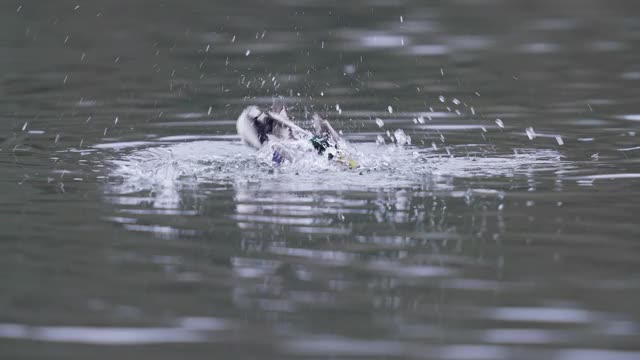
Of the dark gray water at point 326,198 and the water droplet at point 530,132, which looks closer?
the dark gray water at point 326,198

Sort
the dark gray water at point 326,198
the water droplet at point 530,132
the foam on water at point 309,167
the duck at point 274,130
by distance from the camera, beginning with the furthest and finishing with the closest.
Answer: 1. the water droplet at point 530,132
2. the duck at point 274,130
3. the foam on water at point 309,167
4. the dark gray water at point 326,198

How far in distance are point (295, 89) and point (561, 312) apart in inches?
380

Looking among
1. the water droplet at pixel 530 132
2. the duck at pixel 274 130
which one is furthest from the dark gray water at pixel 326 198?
the duck at pixel 274 130

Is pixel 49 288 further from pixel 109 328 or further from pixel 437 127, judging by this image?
pixel 437 127

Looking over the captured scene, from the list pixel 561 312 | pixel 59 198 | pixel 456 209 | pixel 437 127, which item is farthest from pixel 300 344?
pixel 437 127

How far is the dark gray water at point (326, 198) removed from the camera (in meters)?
6.66

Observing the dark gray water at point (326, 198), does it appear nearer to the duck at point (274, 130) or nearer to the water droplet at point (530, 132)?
the water droplet at point (530, 132)

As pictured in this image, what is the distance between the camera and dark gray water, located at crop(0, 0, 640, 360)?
666 cm

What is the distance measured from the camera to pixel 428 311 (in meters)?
6.89

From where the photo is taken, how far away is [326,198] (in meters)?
10.0

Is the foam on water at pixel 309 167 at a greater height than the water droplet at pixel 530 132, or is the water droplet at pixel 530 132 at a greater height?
Answer: the water droplet at pixel 530 132

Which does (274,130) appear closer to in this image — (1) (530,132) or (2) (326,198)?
(2) (326,198)

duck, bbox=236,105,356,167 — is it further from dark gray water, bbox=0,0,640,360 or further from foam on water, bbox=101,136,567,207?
dark gray water, bbox=0,0,640,360

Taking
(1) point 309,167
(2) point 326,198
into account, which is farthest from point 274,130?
(2) point 326,198
